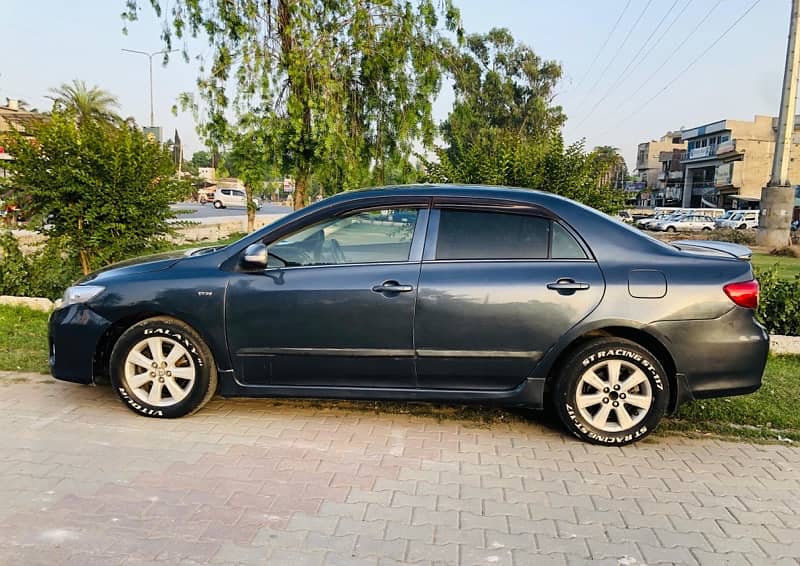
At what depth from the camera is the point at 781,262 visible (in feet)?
59.8

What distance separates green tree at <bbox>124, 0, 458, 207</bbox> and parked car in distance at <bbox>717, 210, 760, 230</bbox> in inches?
1483

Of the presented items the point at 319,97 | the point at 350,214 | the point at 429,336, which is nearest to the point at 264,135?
the point at 319,97

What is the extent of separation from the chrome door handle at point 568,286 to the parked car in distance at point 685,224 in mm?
39919

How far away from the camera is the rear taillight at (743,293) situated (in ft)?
Answer: 12.6

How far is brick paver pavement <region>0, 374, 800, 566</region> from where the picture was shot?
2.79 metres

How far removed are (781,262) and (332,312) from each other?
18.4 metres

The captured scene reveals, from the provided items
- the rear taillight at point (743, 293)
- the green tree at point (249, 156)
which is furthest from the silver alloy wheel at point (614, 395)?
the green tree at point (249, 156)

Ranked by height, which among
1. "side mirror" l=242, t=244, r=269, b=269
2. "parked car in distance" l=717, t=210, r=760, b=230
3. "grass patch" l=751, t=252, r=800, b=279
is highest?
"parked car in distance" l=717, t=210, r=760, b=230

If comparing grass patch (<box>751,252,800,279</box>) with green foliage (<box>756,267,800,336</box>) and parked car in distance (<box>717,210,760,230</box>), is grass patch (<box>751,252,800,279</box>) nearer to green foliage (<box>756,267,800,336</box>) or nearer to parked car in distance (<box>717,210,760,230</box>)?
green foliage (<box>756,267,800,336</box>)

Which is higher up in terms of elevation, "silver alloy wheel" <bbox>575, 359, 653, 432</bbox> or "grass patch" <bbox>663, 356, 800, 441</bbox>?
"silver alloy wheel" <bbox>575, 359, 653, 432</bbox>

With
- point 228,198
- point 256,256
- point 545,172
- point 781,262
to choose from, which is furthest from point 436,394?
point 228,198

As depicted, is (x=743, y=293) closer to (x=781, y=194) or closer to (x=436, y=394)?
(x=436, y=394)

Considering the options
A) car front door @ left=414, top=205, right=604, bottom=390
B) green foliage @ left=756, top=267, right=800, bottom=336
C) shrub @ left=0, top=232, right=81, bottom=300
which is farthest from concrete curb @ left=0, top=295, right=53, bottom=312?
green foliage @ left=756, top=267, right=800, bottom=336

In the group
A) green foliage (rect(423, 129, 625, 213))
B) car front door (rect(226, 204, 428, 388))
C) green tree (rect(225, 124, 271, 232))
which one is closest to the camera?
car front door (rect(226, 204, 428, 388))
